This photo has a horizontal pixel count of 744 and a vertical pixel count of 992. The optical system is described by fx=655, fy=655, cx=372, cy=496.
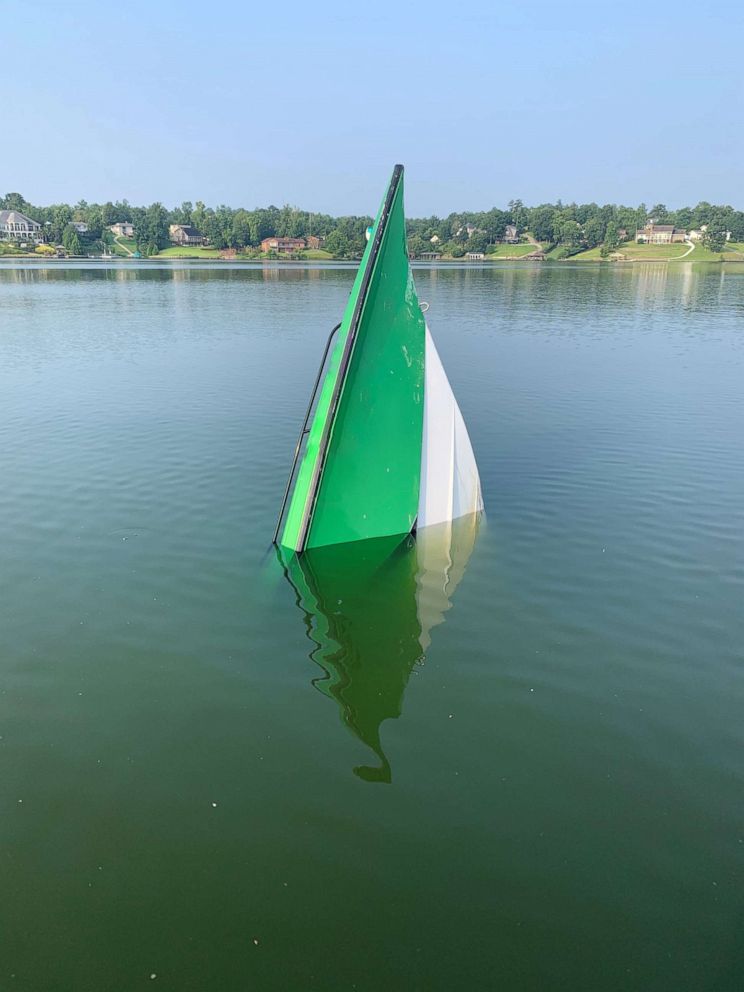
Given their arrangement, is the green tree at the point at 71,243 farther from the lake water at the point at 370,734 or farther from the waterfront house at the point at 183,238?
the lake water at the point at 370,734

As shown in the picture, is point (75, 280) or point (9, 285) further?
point (75, 280)

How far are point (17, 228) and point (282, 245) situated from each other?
72.9 metres

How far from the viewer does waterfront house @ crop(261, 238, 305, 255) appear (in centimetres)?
18562

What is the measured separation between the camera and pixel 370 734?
7551 millimetres

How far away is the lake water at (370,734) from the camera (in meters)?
5.28

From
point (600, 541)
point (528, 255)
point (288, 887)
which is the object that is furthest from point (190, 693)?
point (528, 255)

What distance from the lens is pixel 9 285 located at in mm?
67812

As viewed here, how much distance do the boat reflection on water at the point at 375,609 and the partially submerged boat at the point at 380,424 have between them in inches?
18.6

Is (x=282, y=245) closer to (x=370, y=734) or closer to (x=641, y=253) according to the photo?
(x=641, y=253)

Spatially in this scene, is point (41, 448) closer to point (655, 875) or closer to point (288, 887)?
point (288, 887)

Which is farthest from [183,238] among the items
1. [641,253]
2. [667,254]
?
[667,254]

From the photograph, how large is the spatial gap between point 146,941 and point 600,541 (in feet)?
31.9

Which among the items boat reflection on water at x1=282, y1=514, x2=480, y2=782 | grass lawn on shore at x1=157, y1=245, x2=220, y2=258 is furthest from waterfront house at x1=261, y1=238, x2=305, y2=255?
boat reflection on water at x1=282, y1=514, x2=480, y2=782

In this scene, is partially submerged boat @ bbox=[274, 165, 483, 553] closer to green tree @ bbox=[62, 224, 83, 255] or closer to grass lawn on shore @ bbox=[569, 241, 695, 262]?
grass lawn on shore @ bbox=[569, 241, 695, 262]
